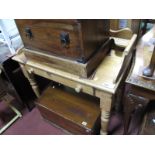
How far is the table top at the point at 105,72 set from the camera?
0.86 metres

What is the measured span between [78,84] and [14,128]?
994 mm

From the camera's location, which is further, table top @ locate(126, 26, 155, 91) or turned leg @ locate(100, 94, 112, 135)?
turned leg @ locate(100, 94, 112, 135)

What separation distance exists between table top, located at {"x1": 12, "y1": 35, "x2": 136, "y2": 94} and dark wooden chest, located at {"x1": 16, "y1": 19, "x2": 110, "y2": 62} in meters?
0.13

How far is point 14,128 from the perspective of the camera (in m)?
1.52

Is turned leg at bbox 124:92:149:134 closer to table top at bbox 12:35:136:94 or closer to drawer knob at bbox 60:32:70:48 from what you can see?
table top at bbox 12:35:136:94

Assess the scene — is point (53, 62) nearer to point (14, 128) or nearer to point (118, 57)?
point (118, 57)

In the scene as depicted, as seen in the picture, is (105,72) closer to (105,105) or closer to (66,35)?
(105,105)

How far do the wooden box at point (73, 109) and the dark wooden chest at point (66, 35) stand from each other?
18.8 inches

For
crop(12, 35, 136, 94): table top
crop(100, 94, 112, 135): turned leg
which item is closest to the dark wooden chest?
crop(12, 35, 136, 94): table top

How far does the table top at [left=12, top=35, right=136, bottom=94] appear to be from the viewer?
86 centimetres

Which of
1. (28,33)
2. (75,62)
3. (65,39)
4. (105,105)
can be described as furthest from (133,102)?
(28,33)

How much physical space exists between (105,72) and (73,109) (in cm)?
44

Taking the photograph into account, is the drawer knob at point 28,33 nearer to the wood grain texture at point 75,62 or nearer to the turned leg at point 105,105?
A: the wood grain texture at point 75,62
